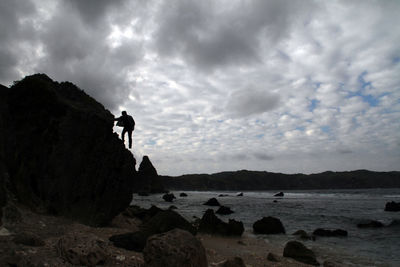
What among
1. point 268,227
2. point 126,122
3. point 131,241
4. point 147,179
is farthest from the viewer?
point 147,179

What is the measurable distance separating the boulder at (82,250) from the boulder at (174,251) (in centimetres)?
115

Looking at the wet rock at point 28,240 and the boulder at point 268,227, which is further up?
the wet rock at point 28,240

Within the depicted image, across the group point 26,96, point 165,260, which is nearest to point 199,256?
point 165,260

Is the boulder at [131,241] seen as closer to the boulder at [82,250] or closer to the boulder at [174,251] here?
the boulder at [82,250]

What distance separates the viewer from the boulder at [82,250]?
6320 mm

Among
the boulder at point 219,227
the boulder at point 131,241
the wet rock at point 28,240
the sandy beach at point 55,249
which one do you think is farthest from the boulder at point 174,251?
the boulder at point 219,227

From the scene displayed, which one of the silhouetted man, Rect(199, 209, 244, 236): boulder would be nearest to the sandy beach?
Rect(199, 209, 244, 236): boulder

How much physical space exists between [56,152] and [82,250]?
6.81m

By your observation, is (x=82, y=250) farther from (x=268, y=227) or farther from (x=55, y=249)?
(x=268, y=227)

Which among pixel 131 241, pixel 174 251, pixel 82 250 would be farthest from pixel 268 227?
pixel 82 250

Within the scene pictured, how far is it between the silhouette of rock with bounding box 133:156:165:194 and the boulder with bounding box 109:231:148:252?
10609 cm

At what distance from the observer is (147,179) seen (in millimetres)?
113812

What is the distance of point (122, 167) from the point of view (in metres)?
15.7

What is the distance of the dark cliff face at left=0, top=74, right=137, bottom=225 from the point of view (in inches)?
439
